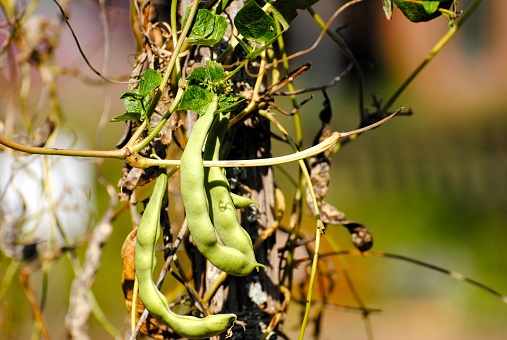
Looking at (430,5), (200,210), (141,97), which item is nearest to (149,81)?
(141,97)

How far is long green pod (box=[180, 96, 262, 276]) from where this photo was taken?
54cm

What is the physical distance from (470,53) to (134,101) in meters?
6.58

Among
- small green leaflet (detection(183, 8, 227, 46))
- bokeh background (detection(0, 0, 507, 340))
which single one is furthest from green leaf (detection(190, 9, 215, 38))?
bokeh background (detection(0, 0, 507, 340))

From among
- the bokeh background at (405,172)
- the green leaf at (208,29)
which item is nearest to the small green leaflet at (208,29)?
the green leaf at (208,29)

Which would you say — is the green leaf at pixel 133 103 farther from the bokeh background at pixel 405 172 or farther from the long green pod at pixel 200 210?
the bokeh background at pixel 405 172

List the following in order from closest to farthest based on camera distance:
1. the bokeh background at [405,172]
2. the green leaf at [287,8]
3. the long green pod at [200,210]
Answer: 1. the long green pod at [200,210]
2. the green leaf at [287,8]
3. the bokeh background at [405,172]

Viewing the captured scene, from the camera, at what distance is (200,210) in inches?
21.2

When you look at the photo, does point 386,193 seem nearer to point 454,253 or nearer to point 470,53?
point 454,253

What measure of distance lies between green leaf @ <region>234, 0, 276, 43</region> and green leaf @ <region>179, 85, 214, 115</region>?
7 centimetres

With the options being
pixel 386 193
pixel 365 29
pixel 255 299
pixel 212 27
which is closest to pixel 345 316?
pixel 386 193

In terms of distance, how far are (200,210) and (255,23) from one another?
0.18m

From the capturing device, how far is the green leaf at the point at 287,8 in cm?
65

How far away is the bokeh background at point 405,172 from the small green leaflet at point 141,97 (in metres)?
0.56

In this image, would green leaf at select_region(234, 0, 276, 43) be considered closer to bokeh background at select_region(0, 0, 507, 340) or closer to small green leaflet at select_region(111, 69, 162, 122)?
small green leaflet at select_region(111, 69, 162, 122)
